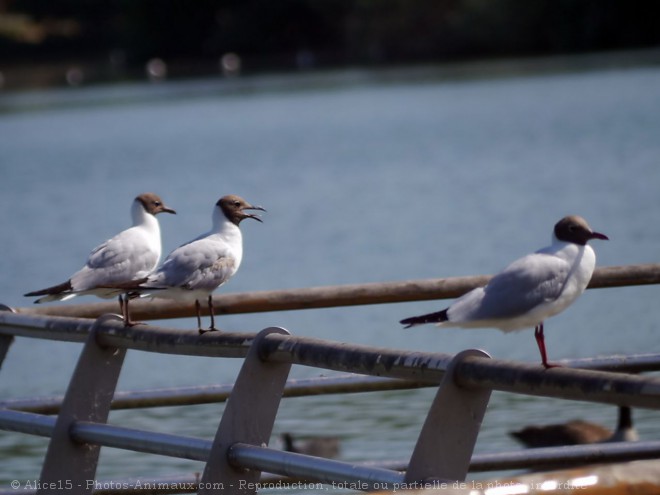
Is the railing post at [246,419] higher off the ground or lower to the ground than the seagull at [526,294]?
lower

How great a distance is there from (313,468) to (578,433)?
4.61 m

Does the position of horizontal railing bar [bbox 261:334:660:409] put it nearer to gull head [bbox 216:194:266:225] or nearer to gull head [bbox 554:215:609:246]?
gull head [bbox 554:215:609:246]

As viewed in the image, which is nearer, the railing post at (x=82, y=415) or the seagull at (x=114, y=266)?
the railing post at (x=82, y=415)

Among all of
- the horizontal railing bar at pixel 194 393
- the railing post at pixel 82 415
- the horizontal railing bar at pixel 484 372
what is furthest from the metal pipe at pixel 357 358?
the horizontal railing bar at pixel 194 393

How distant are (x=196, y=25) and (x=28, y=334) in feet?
265

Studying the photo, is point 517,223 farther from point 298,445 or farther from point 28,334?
point 28,334

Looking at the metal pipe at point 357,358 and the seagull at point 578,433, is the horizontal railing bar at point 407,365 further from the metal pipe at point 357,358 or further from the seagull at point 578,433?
the seagull at point 578,433

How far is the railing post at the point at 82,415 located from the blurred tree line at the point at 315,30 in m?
48.7

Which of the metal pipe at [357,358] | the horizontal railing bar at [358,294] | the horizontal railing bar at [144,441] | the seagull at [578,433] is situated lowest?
the seagull at [578,433]

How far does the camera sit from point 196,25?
82688mm

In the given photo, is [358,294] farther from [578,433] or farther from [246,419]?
[578,433]

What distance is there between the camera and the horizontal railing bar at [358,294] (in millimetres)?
4227

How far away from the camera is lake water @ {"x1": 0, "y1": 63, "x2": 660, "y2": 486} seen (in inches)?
394

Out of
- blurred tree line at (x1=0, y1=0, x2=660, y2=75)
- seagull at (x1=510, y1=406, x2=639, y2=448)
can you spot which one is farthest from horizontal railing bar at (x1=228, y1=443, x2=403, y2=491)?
blurred tree line at (x1=0, y1=0, x2=660, y2=75)
